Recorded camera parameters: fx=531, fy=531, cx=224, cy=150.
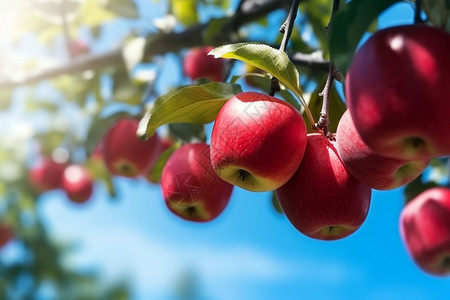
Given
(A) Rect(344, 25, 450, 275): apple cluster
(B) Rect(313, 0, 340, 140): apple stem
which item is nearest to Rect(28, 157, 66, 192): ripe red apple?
(B) Rect(313, 0, 340, 140): apple stem

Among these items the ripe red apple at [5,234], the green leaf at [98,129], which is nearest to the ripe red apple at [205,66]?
the green leaf at [98,129]

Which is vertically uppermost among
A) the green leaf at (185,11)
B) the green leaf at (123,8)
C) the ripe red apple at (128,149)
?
the green leaf at (123,8)

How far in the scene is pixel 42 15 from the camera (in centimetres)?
184

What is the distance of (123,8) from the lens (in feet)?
5.27

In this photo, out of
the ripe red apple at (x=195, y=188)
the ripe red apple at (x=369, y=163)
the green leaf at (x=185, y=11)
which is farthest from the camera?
the green leaf at (x=185, y=11)

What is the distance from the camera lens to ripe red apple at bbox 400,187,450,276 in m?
1.10

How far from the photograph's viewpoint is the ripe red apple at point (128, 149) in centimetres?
135

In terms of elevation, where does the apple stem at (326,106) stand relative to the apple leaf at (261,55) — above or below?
below

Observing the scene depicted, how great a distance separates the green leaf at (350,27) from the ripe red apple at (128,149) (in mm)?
916

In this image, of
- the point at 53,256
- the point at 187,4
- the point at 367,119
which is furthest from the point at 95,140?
the point at 53,256

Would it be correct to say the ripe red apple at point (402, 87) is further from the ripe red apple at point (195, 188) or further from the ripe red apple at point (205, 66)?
the ripe red apple at point (205, 66)

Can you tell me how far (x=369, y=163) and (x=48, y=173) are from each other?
206 cm

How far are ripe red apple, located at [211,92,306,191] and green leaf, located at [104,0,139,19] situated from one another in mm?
1063

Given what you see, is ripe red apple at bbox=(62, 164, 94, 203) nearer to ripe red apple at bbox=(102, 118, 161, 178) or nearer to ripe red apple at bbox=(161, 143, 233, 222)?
ripe red apple at bbox=(102, 118, 161, 178)
